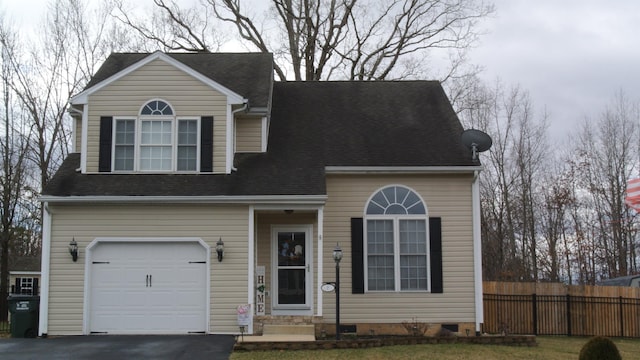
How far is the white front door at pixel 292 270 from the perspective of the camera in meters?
15.9

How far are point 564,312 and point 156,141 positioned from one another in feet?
40.5

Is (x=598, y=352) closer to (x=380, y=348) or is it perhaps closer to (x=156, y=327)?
(x=380, y=348)

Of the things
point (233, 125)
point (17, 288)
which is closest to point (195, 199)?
point (233, 125)

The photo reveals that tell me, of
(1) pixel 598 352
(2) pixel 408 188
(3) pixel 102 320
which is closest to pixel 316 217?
(2) pixel 408 188

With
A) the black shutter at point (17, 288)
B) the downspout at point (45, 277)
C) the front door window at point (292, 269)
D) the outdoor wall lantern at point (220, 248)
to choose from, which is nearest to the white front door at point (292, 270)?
the front door window at point (292, 269)

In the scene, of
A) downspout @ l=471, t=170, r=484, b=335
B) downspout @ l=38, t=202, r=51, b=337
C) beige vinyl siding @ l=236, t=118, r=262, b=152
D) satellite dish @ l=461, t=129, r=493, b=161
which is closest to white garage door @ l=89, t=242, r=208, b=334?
downspout @ l=38, t=202, r=51, b=337

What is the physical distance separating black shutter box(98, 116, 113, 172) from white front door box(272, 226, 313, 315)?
4218 mm

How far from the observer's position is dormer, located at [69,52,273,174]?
15.4 meters

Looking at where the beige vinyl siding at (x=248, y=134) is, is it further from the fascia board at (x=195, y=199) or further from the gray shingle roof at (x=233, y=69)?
the fascia board at (x=195, y=199)

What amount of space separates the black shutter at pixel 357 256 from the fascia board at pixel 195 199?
1.54 meters

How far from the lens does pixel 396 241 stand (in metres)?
15.9

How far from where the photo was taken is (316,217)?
52.5 feet

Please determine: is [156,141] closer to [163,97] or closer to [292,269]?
[163,97]

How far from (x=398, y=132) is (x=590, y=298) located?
7.63 meters
